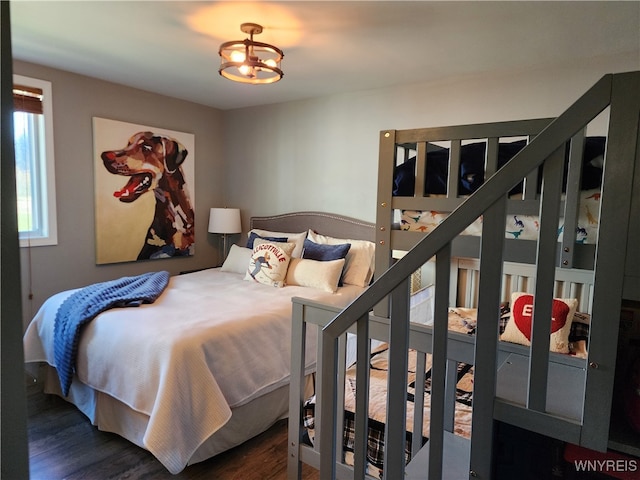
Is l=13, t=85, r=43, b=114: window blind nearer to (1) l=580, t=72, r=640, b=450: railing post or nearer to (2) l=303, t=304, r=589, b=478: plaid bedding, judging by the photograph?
(2) l=303, t=304, r=589, b=478: plaid bedding

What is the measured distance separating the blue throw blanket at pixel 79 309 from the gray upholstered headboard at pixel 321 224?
161 cm

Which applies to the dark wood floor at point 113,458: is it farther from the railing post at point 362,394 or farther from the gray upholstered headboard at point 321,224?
the gray upholstered headboard at point 321,224

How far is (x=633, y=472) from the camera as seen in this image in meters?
1.09

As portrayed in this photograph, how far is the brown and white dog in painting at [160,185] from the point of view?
3635 mm

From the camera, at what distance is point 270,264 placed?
3.22 metres

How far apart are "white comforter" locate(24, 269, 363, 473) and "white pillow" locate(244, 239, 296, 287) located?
18.4 inches

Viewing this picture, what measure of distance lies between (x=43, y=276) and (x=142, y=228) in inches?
35.7

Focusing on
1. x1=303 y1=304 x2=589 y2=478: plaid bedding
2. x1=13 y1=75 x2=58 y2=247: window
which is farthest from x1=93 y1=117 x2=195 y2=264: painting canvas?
x1=303 y1=304 x2=589 y2=478: plaid bedding

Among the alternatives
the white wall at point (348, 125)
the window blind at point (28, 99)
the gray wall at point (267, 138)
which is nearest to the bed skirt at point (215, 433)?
the gray wall at point (267, 138)

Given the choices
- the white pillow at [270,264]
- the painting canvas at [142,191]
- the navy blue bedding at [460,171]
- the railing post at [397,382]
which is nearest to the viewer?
the railing post at [397,382]

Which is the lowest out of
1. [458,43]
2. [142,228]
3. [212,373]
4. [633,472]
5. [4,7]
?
[212,373]

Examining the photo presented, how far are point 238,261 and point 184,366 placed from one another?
71.8 inches

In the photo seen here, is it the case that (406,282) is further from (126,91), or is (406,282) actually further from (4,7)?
(126,91)

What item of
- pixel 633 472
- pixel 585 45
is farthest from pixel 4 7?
pixel 585 45
